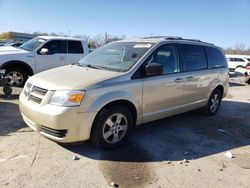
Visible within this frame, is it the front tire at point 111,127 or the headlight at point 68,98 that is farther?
the front tire at point 111,127

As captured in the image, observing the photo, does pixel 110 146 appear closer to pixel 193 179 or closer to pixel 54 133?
pixel 54 133

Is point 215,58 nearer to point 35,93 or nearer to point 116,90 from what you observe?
point 116,90

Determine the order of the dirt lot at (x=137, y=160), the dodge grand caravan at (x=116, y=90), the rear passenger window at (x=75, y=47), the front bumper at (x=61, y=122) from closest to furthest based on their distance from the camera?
the dirt lot at (x=137, y=160)
the front bumper at (x=61, y=122)
the dodge grand caravan at (x=116, y=90)
the rear passenger window at (x=75, y=47)

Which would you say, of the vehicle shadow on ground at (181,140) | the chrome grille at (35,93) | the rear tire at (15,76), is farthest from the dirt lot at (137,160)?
the rear tire at (15,76)

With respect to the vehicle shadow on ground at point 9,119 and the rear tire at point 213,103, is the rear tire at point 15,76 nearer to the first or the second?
the vehicle shadow on ground at point 9,119

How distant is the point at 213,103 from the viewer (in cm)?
680

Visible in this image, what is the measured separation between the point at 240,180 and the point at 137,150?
159cm

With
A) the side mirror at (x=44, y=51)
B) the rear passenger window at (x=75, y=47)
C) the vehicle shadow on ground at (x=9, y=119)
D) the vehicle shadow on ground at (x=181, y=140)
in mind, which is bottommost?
the vehicle shadow on ground at (x=181, y=140)

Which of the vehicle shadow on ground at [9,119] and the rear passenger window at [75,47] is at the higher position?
the rear passenger window at [75,47]

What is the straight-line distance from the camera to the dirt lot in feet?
11.4

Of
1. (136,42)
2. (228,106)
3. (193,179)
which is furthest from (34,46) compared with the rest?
(193,179)

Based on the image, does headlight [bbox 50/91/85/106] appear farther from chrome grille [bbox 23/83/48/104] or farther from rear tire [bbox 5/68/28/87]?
rear tire [bbox 5/68/28/87]

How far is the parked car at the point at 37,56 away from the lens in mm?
8562

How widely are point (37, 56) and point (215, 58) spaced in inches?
229
